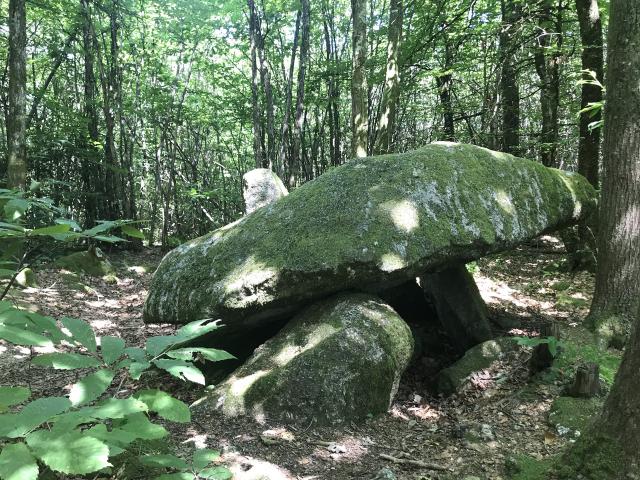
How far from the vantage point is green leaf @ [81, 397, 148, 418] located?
1114 mm

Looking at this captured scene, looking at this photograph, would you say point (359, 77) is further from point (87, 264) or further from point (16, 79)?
point (87, 264)

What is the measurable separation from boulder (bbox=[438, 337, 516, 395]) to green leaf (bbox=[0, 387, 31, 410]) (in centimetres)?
405

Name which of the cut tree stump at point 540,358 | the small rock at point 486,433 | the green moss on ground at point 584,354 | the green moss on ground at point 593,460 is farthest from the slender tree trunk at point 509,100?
the green moss on ground at point 593,460

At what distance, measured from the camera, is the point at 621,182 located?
4621 mm

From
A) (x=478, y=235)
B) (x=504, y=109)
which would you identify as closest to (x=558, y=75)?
(x=504, y=109)

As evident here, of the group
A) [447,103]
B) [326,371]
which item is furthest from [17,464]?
[447,103]

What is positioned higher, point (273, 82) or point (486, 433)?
point (273, 82)

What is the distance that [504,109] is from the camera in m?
10.1

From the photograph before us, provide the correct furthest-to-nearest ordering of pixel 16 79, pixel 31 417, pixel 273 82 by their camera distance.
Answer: pixel 273 82
pixel 16 79
pixel 31 417

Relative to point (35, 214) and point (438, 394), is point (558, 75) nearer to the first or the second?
point (438, 394)

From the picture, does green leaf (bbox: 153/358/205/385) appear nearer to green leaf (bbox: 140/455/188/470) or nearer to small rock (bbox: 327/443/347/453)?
green leaf (bbox: 140/455/188/470)

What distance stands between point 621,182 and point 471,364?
7.76 ft

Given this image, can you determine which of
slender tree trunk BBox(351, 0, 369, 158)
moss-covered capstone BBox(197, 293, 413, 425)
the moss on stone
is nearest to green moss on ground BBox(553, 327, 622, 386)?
the moss on stone

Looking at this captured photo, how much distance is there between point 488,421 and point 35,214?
923 centimetres
